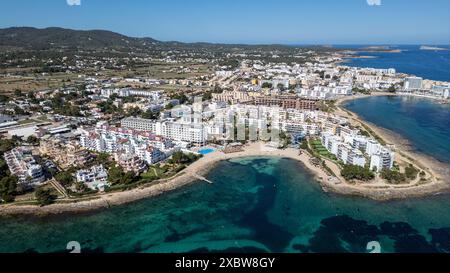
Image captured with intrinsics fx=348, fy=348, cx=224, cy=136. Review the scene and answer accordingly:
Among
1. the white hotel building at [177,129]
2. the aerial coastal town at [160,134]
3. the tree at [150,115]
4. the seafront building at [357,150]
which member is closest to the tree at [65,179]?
the aerial coastal town at [160,134]

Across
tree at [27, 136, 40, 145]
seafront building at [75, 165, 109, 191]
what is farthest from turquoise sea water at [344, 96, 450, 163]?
tree at [27, 136, 40, 145]

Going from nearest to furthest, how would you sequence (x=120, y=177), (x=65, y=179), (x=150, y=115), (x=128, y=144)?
(x=65, y=179) < (x=120, y=177) < (x=128, y=144) < (x=150, y=115)

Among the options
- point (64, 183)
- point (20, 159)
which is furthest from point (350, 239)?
point (20, 159)

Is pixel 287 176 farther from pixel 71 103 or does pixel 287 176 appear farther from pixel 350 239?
pixel 71 103

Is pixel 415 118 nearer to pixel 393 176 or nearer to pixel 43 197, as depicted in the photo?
pixel 393 176

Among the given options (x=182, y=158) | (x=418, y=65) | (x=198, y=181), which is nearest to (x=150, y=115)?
(x=182, y=158)
